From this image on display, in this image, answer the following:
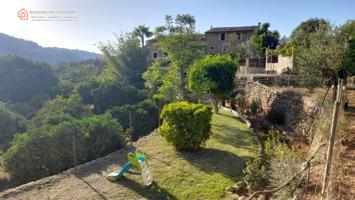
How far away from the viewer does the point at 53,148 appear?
966cm

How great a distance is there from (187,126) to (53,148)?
4.91 m

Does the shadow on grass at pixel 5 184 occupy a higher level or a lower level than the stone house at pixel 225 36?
lower

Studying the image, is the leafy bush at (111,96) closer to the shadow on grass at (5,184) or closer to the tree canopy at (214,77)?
the tree canopy at (214,77)

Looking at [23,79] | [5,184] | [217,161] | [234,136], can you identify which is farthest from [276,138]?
[23,79]

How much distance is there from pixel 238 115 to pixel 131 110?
22.1ft

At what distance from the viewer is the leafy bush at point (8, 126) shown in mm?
15133

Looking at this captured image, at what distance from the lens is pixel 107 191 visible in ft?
24.2

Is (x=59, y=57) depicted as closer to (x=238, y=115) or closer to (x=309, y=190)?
(x=238, y=115)

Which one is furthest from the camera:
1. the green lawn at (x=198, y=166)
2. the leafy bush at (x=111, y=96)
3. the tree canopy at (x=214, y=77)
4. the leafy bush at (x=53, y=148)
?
the leafy bush at (x=111, y=96)

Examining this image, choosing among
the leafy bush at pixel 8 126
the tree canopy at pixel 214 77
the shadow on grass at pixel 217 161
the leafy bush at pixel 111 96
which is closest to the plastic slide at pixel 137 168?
the shadow on grass at pixel 217 161

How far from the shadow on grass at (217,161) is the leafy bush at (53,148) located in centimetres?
346

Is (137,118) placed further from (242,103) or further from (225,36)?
(225,36)

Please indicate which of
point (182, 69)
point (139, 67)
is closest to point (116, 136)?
point (182, 69)

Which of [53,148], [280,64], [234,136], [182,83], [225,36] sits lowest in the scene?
[234,136]
